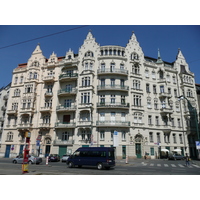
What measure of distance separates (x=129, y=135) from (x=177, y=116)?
14.6 m

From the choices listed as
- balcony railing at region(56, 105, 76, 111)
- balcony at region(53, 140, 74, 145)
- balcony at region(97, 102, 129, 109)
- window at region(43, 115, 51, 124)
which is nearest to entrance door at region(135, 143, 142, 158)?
balcony at region(97, 102, 129, 109)

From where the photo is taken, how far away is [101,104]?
3509 centimetres

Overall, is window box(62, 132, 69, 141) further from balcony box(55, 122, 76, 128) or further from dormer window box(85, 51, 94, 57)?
dormer window box(85, 51, 94, 57)

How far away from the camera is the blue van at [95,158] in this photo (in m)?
16.7

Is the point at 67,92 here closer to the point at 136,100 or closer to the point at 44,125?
the point at 44,125

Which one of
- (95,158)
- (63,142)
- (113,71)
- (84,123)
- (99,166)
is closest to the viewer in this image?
(99,166)

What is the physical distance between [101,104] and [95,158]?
18.7 metres

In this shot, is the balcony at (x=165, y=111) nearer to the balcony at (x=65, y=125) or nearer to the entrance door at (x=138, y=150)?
the entrance door at (x=138, y=150)

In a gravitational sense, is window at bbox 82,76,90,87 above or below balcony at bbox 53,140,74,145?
above

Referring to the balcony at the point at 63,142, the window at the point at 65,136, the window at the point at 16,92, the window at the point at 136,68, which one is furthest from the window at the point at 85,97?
the window at the point at 16,92

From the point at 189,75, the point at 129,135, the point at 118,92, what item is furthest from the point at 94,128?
the point at 189,75

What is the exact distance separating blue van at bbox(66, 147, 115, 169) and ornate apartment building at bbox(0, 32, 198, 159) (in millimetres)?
14620

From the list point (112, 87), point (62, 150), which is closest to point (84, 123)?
point (62, 150)

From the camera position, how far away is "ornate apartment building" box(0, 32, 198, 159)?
1352 inches
